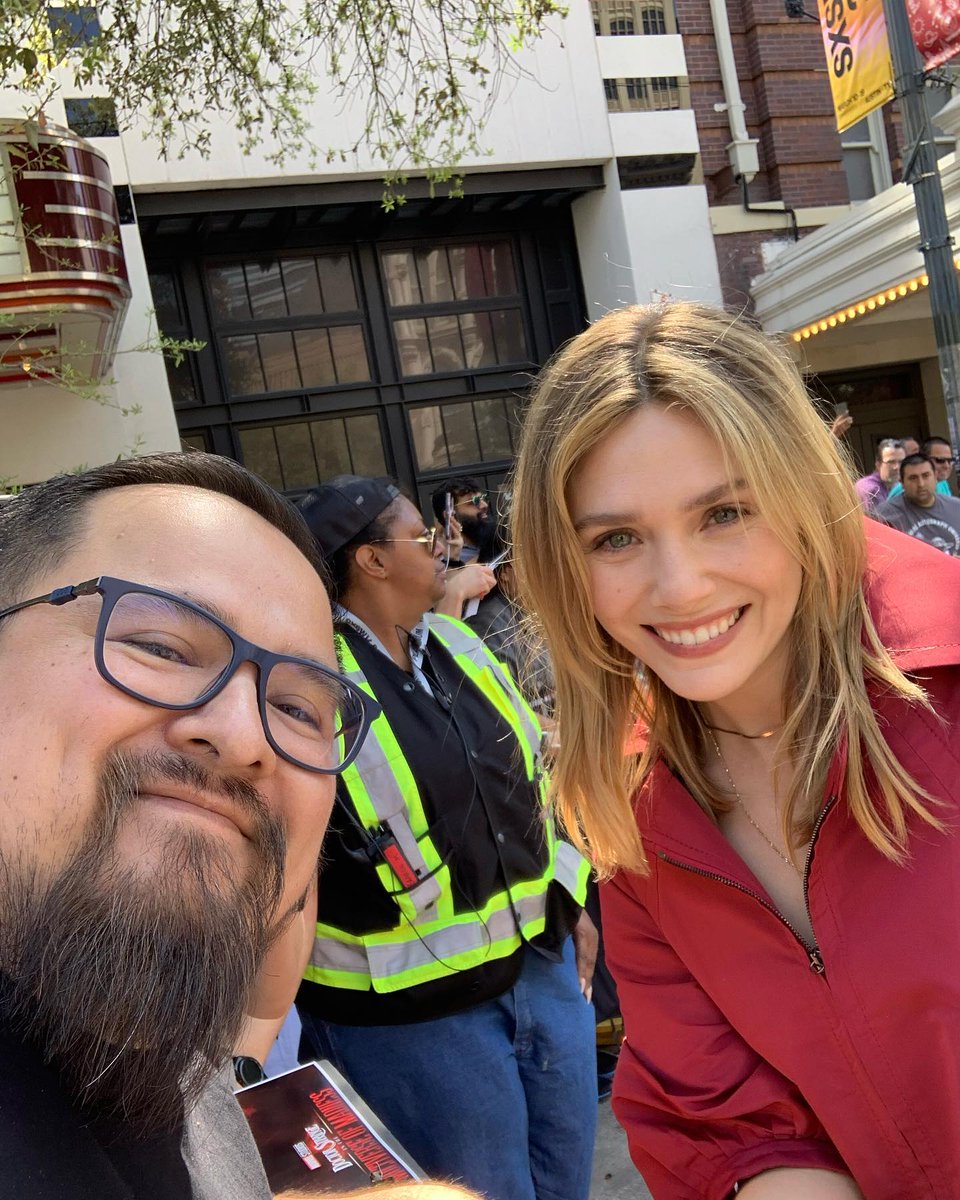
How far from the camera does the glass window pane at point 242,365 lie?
9.33 meters

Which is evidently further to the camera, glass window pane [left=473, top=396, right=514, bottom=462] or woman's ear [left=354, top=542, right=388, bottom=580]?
glass window pane [left=473, top=396, right=514, bottom=462]

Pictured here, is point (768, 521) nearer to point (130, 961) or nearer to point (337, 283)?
point (130, 961)

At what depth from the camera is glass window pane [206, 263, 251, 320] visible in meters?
9.35

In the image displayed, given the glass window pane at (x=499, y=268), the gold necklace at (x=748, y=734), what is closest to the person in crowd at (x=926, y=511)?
the glass window pane at (x=499, y=268)

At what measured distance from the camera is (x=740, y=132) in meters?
10.1

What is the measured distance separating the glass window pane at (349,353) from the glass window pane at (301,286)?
30 centimetres

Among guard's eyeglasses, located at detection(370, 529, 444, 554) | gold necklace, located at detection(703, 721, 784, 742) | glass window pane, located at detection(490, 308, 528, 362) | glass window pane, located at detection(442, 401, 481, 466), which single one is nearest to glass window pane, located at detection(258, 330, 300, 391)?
glass window pane, located at detection(442, 401, 481, 466)

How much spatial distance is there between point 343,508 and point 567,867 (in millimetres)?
1184

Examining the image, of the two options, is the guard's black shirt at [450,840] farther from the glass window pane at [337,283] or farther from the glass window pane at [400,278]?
the glass window pane at [400,278]

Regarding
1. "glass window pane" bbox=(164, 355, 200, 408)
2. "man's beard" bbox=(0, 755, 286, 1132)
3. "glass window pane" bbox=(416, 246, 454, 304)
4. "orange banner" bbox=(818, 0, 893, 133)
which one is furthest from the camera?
"glass window pane" bbox=(416, 246, 454, 304)

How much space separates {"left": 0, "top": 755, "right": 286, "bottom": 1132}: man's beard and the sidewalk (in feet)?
9.68

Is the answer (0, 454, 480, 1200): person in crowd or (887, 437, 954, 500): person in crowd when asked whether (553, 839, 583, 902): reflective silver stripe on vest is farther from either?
(887, 437, 954, 500): person in crowd

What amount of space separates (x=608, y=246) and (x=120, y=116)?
4585 mm

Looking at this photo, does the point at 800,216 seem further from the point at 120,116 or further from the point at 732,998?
the point at 732,998
